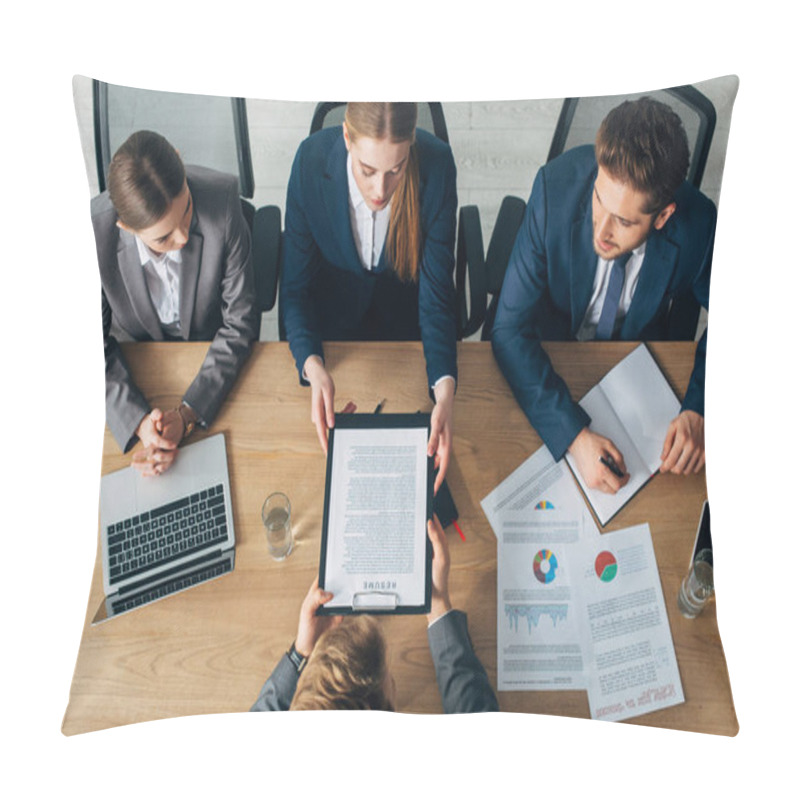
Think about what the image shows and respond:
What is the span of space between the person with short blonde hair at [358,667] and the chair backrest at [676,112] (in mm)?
912

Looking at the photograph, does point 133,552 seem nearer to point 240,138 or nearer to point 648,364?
point 240,138

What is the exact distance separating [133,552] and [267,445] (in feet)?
1.12

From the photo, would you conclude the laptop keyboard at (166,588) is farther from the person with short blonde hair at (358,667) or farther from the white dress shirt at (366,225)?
the white dress shirt at (366,225)

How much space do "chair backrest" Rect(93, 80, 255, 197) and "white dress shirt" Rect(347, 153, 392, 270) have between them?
220 millimetres

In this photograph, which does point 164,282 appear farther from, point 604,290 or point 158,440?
point 604,290

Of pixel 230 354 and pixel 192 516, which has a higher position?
pixel 230 354

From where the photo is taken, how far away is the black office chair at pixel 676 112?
1273mm

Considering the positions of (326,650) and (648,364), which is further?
(648,364)

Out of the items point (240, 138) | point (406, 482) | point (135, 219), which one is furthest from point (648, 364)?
point (135, 219)

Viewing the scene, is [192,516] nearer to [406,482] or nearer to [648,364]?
[406,482]

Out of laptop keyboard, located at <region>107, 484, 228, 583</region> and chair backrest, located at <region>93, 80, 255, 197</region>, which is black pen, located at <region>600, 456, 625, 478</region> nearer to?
laptop keyboard, located at <region>107, 484, 228, 583</region>

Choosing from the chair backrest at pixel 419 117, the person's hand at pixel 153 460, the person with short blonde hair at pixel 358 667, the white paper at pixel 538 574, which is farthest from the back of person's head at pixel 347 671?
the chair backrest at pixel 419 117

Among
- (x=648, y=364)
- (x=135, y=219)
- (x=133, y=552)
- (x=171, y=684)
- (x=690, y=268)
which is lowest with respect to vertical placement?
(x=171, y=684)

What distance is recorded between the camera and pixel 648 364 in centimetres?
139
